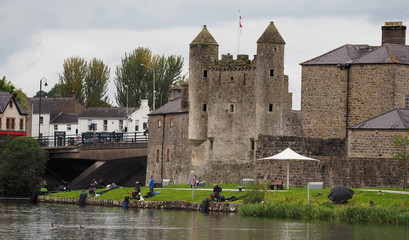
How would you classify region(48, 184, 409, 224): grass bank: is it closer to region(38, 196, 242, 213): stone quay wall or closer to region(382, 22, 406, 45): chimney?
region(38, 196, 242, 213): stone quay wall

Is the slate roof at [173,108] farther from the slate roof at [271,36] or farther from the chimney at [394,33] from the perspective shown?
the chimney at [394,33]

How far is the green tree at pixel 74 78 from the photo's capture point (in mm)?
154500

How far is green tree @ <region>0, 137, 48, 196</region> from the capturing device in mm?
95625

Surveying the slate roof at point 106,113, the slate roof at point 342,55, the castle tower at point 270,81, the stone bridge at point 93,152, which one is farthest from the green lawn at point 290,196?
the slate roof at point 106,113

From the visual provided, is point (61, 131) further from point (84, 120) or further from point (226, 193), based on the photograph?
point (226, 193)

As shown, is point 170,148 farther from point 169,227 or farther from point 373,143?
point 169,227

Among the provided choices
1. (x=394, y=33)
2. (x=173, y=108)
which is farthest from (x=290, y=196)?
(x=173, y=108)

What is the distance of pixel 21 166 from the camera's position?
96.4 m

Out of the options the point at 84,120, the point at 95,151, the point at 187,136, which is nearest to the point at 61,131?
the point at 84,120

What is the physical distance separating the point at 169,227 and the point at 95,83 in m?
97.7

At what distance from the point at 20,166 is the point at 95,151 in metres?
11.0

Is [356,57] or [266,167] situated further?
[356,57]

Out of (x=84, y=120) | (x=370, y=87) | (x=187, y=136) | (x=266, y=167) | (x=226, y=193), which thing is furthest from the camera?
(x=84, y=120)

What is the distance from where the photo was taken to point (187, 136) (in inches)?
3671
